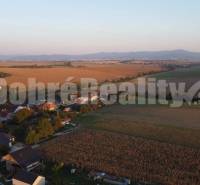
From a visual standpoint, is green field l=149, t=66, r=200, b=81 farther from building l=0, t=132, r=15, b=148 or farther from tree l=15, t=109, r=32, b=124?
building l=0, t=132, r=15, b=148

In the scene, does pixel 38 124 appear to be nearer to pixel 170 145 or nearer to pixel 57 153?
pixel 57 153

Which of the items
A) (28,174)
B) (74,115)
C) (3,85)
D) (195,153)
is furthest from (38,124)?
(3,85)

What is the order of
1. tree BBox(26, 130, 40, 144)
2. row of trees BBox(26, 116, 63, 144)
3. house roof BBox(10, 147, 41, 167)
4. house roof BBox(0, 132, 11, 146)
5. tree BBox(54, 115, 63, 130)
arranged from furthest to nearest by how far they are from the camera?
tree BBox(54, 115, 63, 130) → row of trees BBox(26, 116, 63, 144) → tree BBox(26, 130, 40, 144) → house roof BBox(0, 132, 11, 146) → house roof BBox(10, 147, 41, 167)

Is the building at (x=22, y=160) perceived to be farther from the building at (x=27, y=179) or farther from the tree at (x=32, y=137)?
the tree at (x=32, y=137)

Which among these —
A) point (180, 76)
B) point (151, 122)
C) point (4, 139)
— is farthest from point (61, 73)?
point (4, 139)

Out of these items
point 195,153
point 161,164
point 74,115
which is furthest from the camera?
point 74,115

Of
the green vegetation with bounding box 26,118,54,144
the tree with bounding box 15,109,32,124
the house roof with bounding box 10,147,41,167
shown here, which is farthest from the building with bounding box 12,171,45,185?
the tree with bounding box 15,109,32,124

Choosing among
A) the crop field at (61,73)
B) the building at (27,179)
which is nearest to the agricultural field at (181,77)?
the crop field at (61,73)
